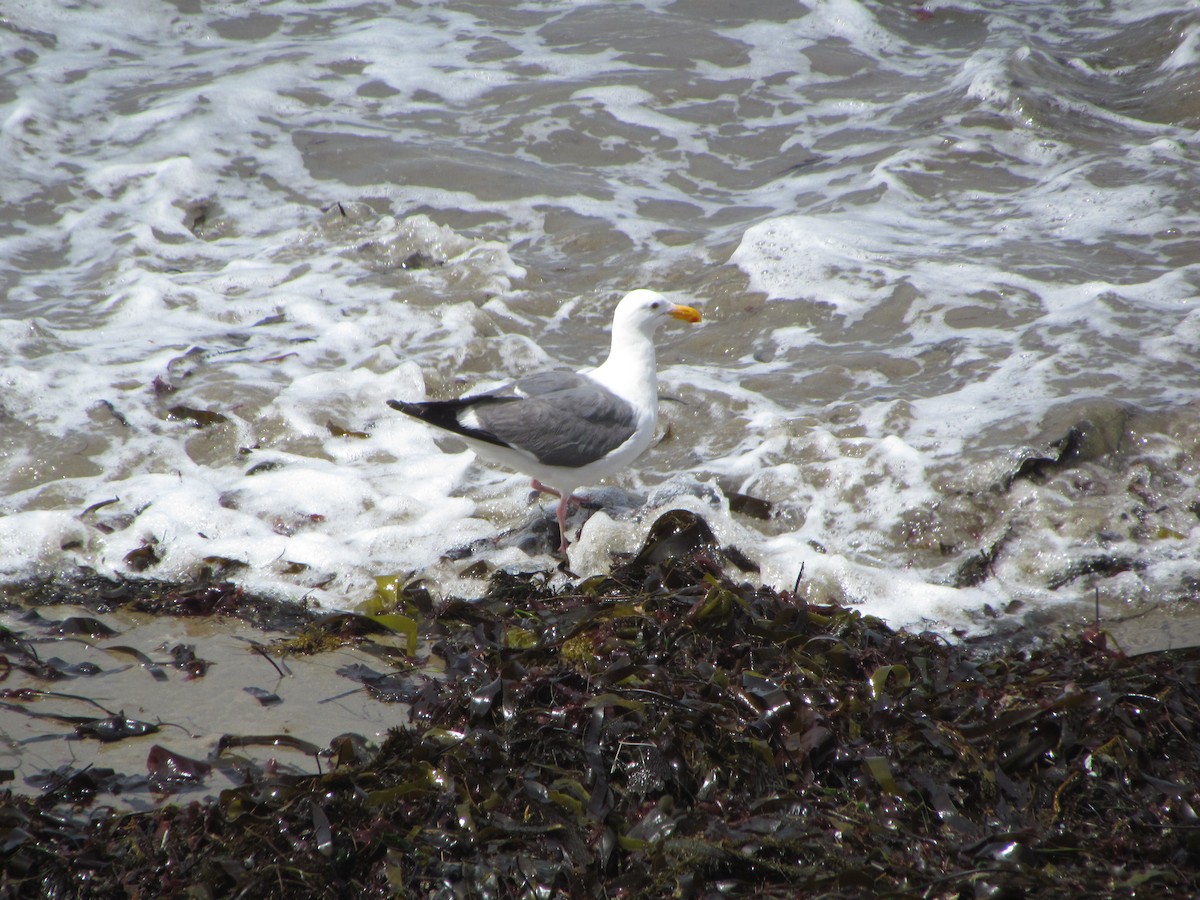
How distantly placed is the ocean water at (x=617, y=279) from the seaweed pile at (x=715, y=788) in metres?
0.90

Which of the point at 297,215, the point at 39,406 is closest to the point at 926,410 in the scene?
the point at 39,406

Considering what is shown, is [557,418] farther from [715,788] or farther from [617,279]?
[617,279]

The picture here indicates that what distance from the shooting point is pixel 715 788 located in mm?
2645

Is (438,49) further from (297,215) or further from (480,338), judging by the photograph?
(480,338)

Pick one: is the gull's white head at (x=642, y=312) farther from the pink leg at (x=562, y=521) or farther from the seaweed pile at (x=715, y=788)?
the seaweed pile at (x=715, y=788)

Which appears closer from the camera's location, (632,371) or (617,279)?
(632,371)

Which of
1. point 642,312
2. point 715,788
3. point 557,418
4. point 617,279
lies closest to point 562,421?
point 557,418

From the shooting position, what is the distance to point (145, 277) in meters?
6.85

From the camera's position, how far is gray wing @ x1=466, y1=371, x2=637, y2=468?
14.9 feet

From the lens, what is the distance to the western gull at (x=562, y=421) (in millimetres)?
4520

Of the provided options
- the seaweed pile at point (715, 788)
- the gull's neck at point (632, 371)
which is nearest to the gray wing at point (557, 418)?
the gull's neck at point (632, 371)

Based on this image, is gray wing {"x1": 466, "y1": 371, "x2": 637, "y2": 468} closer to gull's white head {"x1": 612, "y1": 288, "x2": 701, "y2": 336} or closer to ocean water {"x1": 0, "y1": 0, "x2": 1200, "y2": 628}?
ocean water {"x1": 0, "y1": 0, "x2": 1200, "y2": 628}

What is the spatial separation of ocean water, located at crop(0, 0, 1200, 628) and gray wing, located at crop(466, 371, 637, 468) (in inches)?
13.8

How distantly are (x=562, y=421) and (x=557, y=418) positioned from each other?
0.03m
